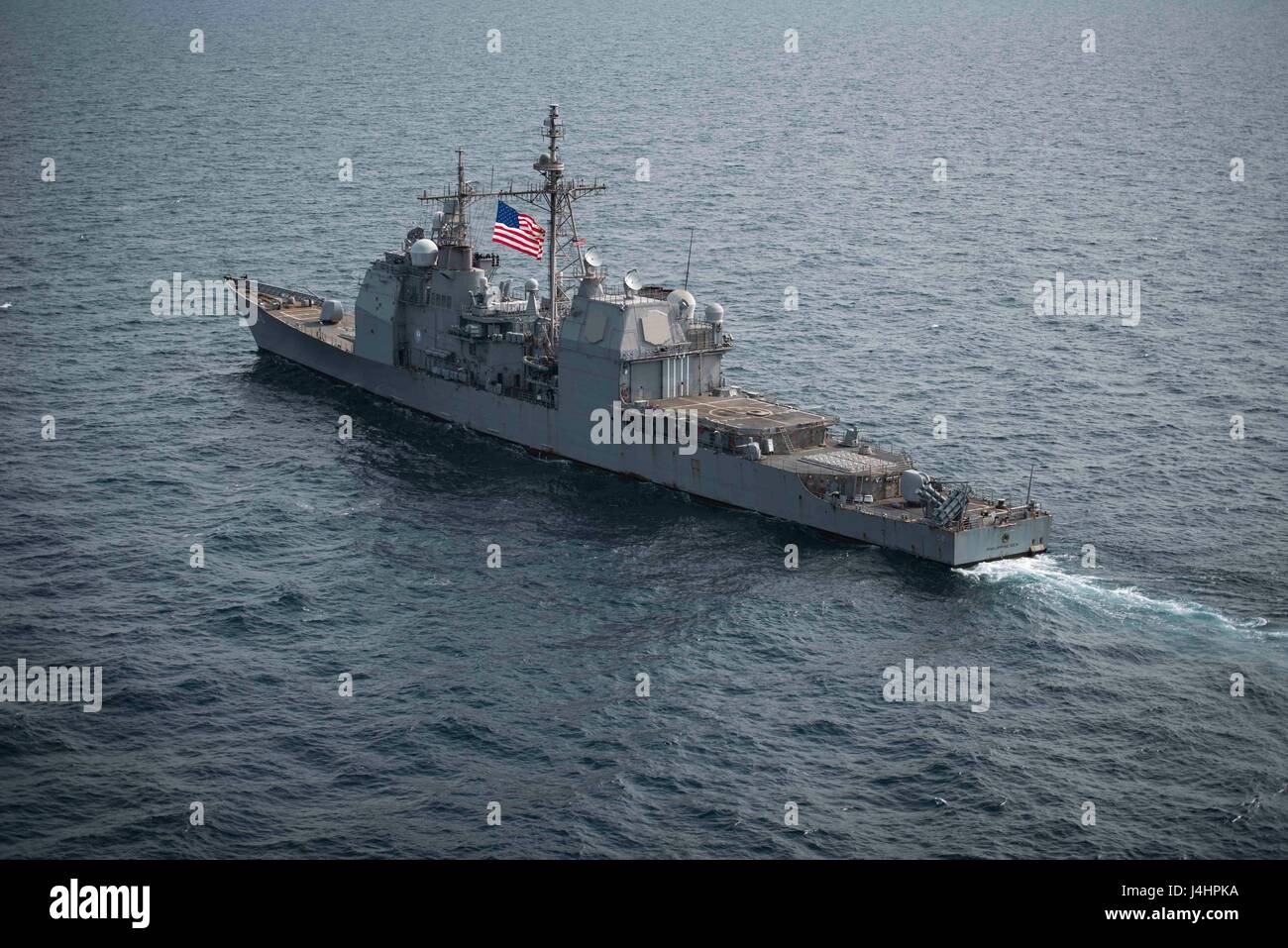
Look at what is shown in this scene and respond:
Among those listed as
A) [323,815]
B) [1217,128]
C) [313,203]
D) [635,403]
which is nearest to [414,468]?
[635,403]

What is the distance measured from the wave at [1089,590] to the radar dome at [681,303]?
72.9ft

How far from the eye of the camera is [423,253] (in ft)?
311

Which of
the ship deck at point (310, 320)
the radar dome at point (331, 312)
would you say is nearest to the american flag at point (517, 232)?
the ship deck at point (310, 320)

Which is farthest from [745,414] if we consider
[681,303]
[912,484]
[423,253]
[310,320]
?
[310,320]

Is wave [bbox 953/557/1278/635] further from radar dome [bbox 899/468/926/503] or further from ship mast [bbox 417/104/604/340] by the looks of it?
ship mast [bbox 417/104/604/340]

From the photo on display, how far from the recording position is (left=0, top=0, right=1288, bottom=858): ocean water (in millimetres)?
54219

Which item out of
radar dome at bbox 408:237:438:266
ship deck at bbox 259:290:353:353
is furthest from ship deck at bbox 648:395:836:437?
ship deck at bbox 259:290:353:353

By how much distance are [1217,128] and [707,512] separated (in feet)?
431

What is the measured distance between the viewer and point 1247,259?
12588 cm

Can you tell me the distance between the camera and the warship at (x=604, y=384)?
7638cm

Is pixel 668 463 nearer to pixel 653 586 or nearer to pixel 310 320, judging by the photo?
pixel 653 586

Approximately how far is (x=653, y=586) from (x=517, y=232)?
2448 centimetres

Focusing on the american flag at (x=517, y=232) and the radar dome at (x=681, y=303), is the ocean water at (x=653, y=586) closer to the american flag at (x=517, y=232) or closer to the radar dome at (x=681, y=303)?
the radar dome at (x=681, y=303)
